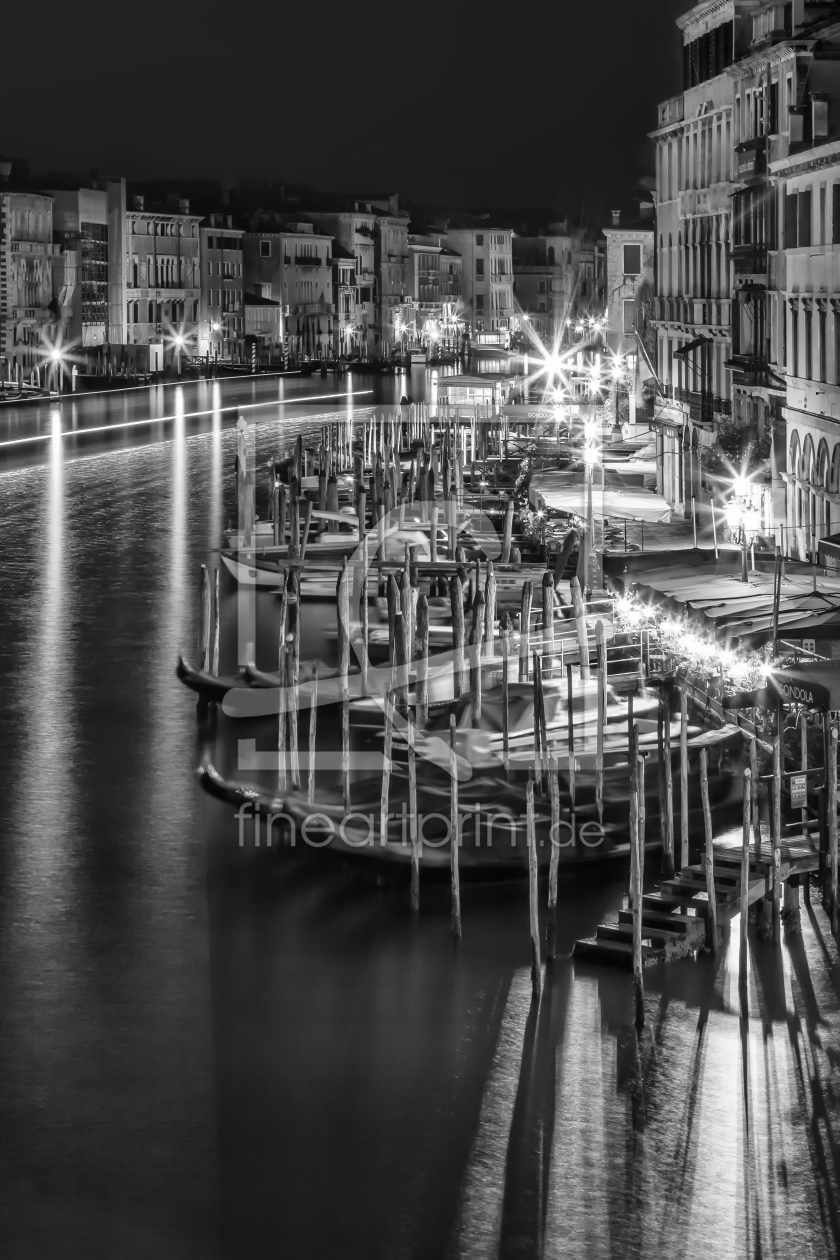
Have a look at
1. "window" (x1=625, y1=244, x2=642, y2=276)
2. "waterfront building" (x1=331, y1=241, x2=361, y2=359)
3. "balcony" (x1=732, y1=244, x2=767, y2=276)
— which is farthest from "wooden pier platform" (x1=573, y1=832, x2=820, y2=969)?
"waterfront building" (x1=331, y1=241, x2=361, y2=359)

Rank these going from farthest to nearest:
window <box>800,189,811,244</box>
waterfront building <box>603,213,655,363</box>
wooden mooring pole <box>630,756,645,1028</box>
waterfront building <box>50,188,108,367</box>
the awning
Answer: waterfront building <box>50,188,108,367</box>, waterfront building <box>603,213,655,363</box>, the awning, window <box>800,189,811,244</box>, wooden mooring pole <box>630,756,645,1028</box>

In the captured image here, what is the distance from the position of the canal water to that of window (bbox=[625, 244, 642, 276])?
4596 cm

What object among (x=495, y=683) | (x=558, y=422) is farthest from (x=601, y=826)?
(x=558, y=422)

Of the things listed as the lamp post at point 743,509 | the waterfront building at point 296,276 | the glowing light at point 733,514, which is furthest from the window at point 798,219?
the waterfront building at point 296,276

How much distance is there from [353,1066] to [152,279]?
89211 millimetres

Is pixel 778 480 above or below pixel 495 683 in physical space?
above

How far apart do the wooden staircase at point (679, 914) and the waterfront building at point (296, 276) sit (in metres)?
99.1

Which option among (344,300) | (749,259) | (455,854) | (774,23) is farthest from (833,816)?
(344,300)

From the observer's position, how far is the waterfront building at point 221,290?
107 metres

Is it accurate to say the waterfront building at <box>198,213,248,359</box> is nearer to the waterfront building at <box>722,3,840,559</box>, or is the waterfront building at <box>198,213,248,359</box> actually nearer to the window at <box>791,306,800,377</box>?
the waterfront building at <box>722,3,840,559</box>

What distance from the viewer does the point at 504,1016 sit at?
14.7 m

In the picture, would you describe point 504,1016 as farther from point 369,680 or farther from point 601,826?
point 369,680

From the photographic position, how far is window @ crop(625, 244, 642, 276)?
6500 centimetres

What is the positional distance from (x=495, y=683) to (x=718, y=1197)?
11718 millimetres
